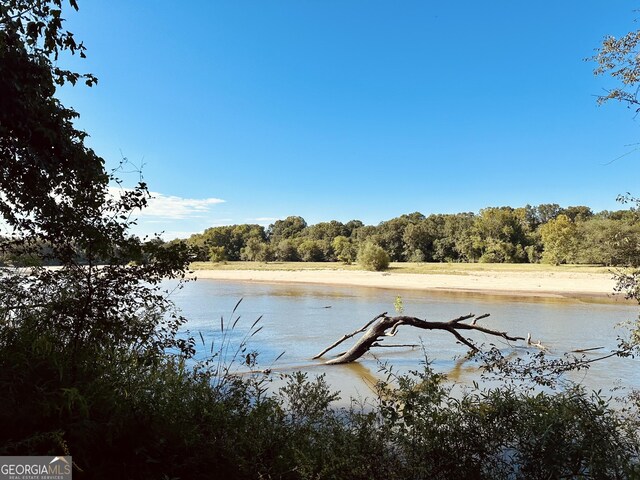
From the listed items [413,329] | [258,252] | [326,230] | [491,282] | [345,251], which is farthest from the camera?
[326,230]

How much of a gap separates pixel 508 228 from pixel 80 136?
64.2 meters

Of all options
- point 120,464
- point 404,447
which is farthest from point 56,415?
point 404,447

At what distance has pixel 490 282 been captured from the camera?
3459cm

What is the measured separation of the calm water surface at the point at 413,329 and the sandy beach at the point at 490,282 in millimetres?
4644

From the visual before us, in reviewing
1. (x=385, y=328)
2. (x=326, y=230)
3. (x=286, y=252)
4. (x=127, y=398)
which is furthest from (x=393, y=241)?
(x=127, y=398)

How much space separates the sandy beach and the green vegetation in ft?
86.2

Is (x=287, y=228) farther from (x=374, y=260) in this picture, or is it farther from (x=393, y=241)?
(x=374, y=260)

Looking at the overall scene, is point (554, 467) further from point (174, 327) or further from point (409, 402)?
point (174, 327)

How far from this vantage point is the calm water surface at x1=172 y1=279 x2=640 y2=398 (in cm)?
879

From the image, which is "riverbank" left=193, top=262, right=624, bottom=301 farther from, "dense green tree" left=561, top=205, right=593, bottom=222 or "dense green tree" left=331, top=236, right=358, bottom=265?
"dense green tree" left=561, top=205, right=593, bottom=222

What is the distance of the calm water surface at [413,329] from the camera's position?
8.79 meters

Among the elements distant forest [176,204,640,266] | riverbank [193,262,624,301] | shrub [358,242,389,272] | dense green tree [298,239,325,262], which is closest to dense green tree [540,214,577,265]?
distant forest [176,204,640,266]

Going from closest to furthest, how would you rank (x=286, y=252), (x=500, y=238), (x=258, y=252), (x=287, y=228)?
(x=500, y=238)
(x=286, y=252)
(x=258, y=252)
(x=287, y=228)

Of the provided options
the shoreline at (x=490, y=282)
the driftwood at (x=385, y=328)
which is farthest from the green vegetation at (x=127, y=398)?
the shoreline at (x=490, y=282)
